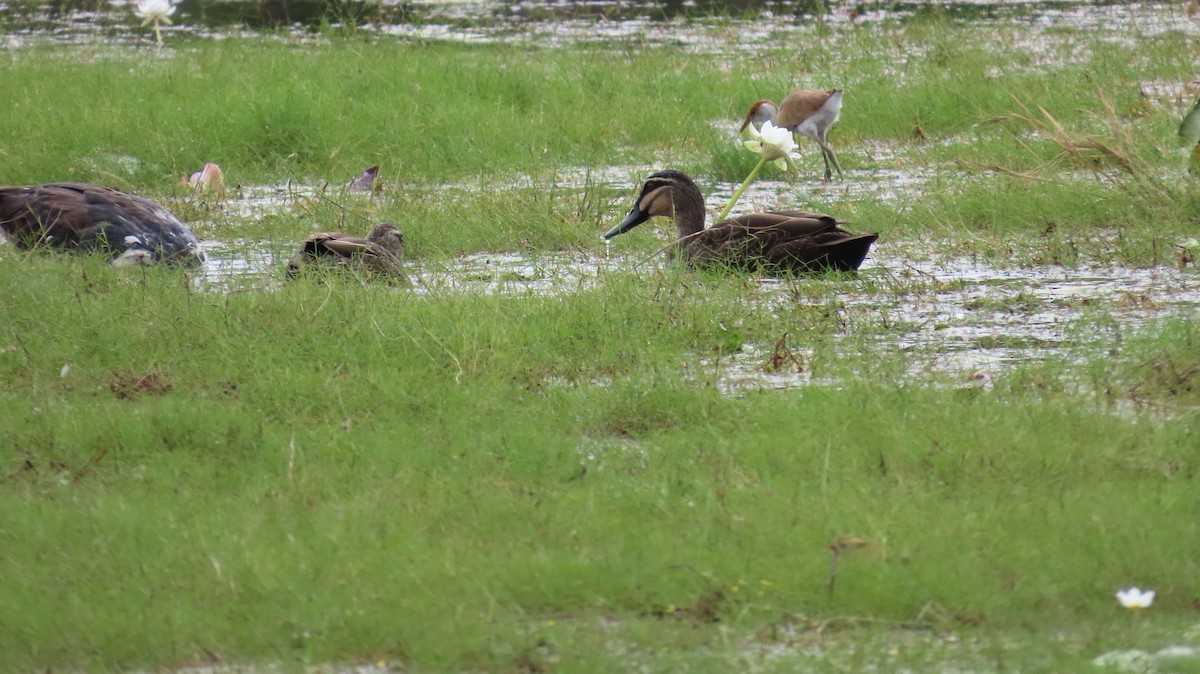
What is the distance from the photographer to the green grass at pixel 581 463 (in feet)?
11.7

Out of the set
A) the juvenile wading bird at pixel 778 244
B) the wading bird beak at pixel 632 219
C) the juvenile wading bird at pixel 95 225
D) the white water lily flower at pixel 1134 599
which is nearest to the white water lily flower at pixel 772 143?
the juvenile wading bird at pixel 778 244

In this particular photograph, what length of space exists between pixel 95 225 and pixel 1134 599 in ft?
17.6

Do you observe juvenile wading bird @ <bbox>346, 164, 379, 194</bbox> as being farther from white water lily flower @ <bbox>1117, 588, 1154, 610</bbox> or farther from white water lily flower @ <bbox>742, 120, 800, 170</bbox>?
white water lily flower @ <bbox>1117, 588, 1154, 610</bbox>

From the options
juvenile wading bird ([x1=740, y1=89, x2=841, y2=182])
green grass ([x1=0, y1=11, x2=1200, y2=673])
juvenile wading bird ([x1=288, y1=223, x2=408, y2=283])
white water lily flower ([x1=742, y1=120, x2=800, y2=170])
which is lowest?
green grass ([x1=0, y1=11, x2=1200, y2=673])

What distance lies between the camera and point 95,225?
7.28m

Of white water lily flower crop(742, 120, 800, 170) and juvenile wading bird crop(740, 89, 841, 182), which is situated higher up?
white water lily flower crop(742, 120, 800, 170)

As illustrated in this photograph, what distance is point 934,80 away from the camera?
37.8ft

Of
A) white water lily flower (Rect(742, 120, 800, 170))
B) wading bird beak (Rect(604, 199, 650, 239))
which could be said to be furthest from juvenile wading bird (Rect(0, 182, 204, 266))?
white water lily flower (Rect(742, 120, 800, 170))

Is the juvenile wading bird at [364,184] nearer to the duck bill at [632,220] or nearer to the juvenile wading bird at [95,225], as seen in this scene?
the juvenile wading bird at [95,225]

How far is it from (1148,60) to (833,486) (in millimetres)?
9048

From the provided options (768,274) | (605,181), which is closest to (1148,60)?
(605,181)

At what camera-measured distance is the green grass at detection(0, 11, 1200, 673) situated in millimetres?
3576

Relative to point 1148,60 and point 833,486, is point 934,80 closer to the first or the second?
point 1148,60

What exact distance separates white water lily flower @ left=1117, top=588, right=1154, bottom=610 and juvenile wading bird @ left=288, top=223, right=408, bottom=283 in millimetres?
4017
